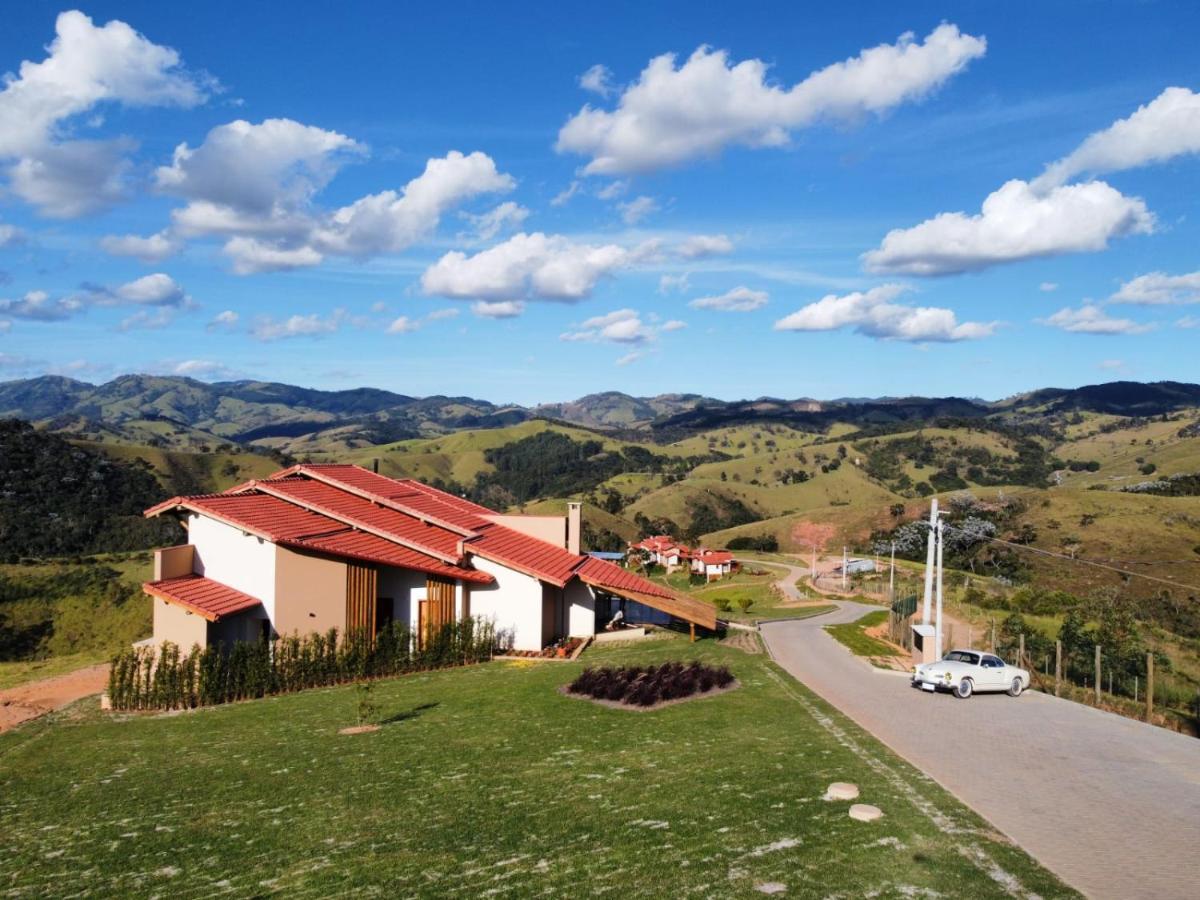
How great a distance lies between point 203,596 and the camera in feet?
76.4

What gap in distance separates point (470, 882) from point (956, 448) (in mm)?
198103

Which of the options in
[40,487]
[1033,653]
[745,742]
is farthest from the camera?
[40,487]

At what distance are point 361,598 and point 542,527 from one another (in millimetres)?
10471

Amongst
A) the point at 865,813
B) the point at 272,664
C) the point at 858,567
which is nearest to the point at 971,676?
the point at 865,813

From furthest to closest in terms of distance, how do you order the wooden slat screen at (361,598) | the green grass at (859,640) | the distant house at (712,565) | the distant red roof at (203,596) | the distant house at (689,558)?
the distant house at (689,558), the distant house at (712,565), the green grass at (859,640), the wooden slat screen at (361,598), the distant red roof at (203,596)

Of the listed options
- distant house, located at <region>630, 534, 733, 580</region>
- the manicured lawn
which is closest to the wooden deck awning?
the manicured lawn

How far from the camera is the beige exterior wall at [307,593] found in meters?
24.2

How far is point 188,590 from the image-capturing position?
2352 cm

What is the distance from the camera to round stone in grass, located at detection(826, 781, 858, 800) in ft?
38.7

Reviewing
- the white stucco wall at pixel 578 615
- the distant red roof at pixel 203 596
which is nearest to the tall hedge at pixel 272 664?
the distant red roof at pixel 203 596

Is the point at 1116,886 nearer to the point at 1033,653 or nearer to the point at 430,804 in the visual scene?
the point at 430,804

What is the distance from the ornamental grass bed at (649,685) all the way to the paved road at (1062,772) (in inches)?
117

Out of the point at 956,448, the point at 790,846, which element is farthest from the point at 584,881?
the point at 956,448

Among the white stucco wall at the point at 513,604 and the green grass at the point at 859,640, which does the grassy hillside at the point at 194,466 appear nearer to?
the white stucco wall at the point at 513,604
